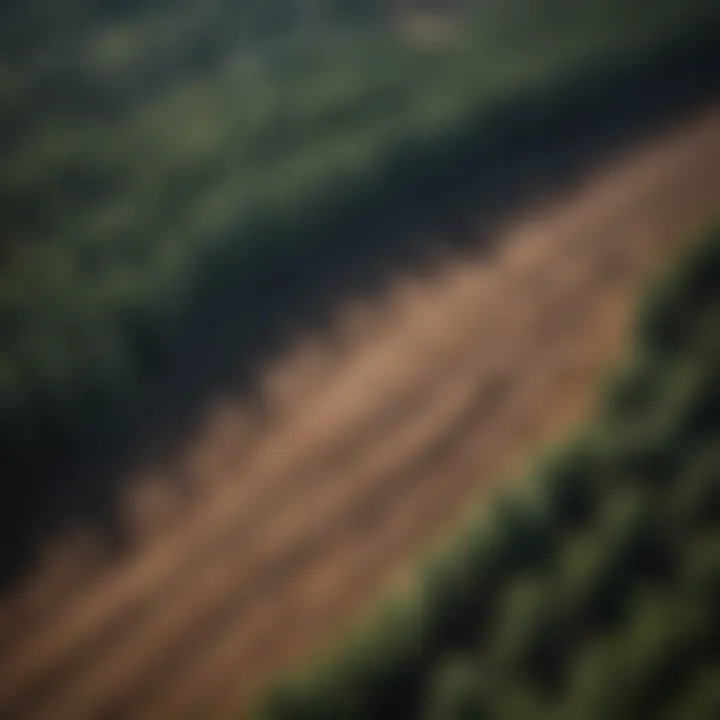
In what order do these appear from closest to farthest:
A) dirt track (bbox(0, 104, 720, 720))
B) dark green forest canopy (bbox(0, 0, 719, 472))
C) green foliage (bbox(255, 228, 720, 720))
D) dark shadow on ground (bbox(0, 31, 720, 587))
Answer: green foliage (bbox(255, 228, 720, 720)), dirt track (bbox(0, 104, 720, 720)), dark shadow on ground (bbox(0, 31, 720, 587)), dark green forest canopy (bbox(0, 0, 719, 472))

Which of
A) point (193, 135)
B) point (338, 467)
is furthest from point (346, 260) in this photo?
point (338, 467)

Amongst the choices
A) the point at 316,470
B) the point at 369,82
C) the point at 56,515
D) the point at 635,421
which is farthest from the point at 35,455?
the point at 369,82

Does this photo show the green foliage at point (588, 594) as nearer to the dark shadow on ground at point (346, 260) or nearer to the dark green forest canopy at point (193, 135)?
the dark shadow on ground at point (346, 260)

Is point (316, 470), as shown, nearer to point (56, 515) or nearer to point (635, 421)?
point (56, 515)

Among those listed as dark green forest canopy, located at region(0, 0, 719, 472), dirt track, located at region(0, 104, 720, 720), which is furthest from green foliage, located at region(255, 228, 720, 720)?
dark green forest canopy, located at region(0, 0, 719, 472)

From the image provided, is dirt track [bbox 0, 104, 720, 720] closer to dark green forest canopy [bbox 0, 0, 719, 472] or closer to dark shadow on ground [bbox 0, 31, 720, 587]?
dark shadow on ground [bbox 0, 31, 720, 587]
